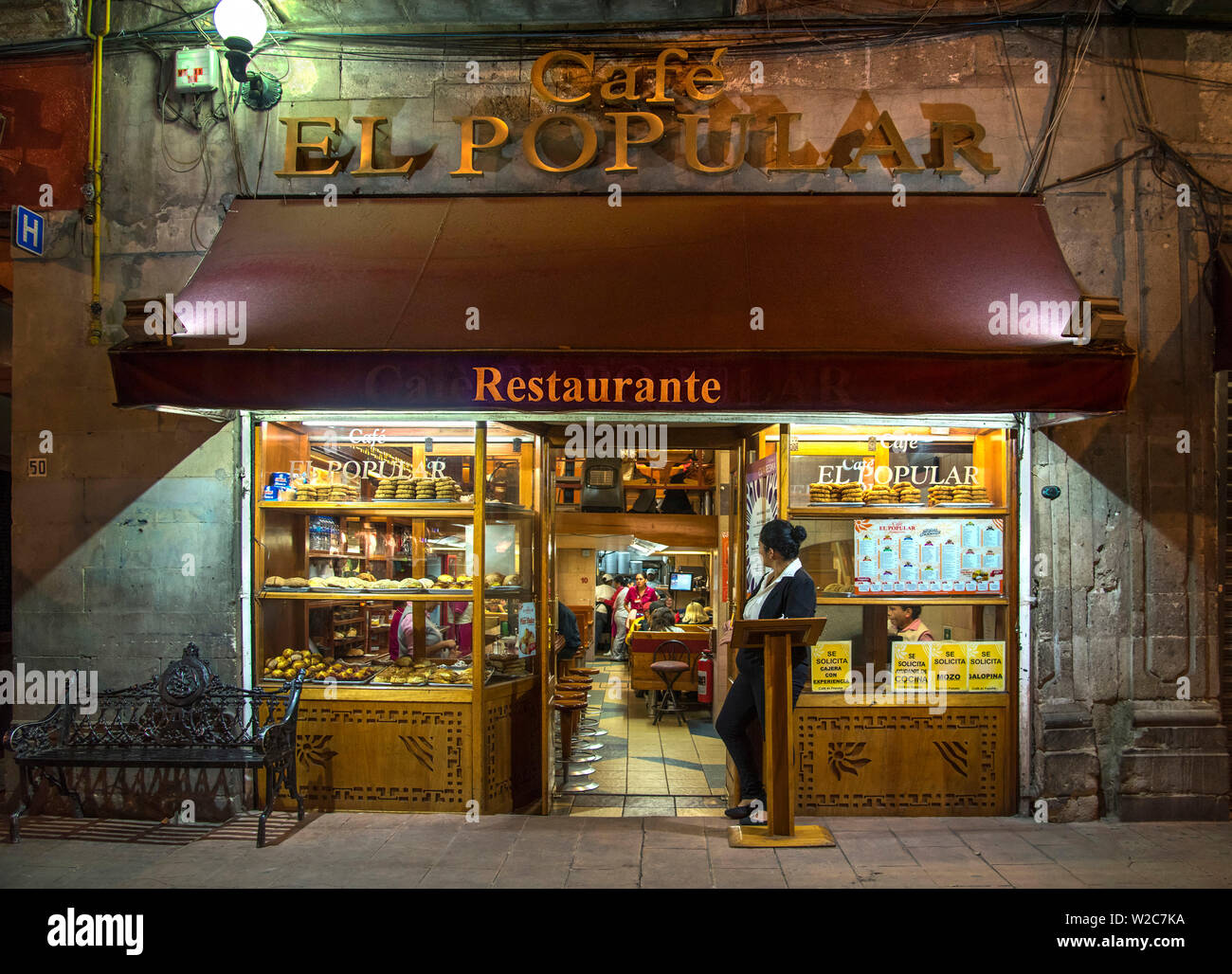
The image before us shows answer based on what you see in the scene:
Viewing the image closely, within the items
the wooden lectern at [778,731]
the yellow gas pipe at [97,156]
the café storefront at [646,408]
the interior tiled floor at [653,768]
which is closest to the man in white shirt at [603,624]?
the interior tiled floor at [653,768]

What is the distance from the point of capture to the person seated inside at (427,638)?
22.1 feet

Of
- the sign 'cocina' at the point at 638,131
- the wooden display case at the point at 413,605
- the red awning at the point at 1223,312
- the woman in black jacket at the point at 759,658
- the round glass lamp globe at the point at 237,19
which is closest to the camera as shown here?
the woman in black jacket at the point at 759,658

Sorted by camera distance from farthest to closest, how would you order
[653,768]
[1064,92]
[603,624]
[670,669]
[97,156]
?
[603,624] → [670,669] → [653,768] → [97,156] → [1064,92]

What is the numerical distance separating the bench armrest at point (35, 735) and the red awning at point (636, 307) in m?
2.44

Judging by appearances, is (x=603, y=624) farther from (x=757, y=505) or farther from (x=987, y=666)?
(x=987, y=666)

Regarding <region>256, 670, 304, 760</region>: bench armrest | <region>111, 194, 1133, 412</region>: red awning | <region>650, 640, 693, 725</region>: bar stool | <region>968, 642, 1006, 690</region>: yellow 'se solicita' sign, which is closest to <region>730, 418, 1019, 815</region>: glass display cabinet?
<region>968, 642, 1006, 690</region>: yellow 'se solicita' sign

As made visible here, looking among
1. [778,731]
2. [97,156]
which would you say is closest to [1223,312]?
[778,731]

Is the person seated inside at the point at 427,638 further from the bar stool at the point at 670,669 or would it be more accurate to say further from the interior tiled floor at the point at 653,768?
the bar stool at the point at 670,669

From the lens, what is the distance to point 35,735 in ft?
19.7

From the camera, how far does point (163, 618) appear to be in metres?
6.50

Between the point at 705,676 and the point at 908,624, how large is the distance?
4.73 metres

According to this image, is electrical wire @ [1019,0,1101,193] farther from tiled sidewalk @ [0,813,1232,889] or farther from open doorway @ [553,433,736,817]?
tiled sidewalk @ [0,813,1232,889]
